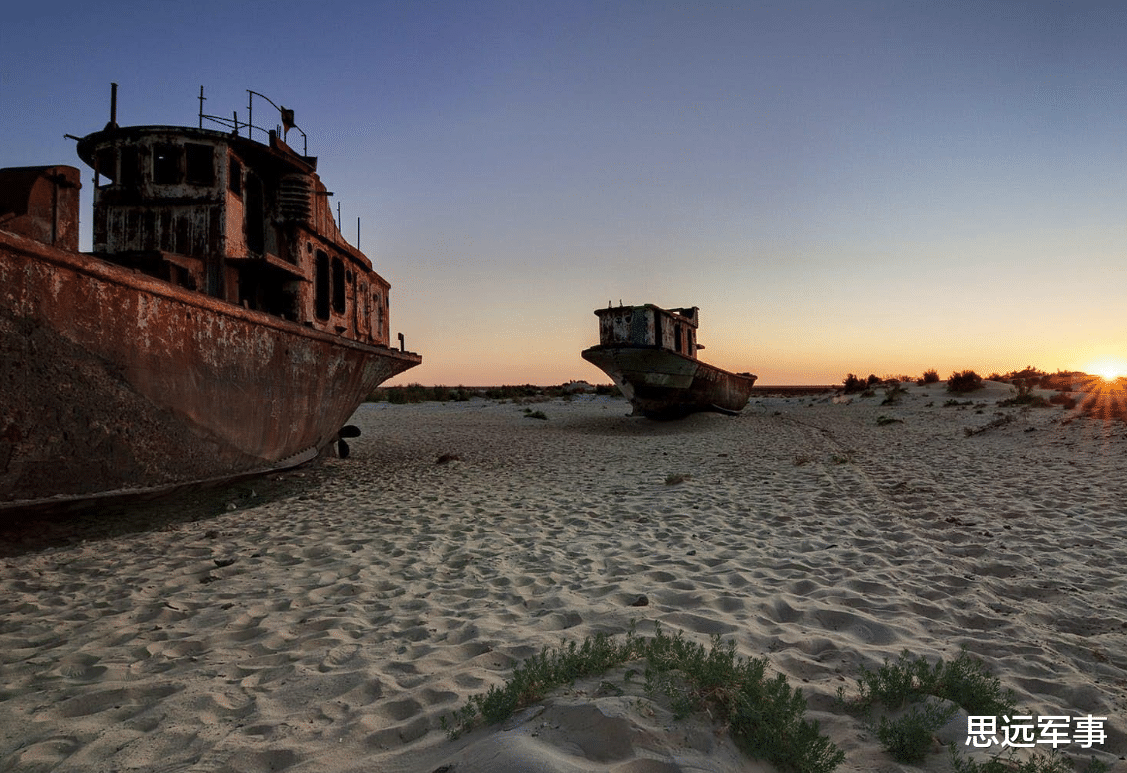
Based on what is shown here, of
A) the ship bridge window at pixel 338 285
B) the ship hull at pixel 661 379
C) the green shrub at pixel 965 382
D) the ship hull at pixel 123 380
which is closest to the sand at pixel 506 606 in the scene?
the ship hull at pixel 123 380

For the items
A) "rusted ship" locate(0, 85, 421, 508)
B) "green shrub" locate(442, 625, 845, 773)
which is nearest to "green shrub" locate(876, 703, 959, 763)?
"green shrub" locate(442, 625, 845, 773)

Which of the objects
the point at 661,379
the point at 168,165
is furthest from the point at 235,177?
the point at 661,379

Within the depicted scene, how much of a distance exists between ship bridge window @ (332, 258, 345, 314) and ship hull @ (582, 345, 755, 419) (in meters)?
8.52

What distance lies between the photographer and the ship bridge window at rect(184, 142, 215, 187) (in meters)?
7.04

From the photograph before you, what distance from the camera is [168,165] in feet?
23.2

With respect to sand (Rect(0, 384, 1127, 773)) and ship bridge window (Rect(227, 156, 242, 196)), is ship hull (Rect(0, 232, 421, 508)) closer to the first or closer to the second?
sand (Rect(0, 384, 1127, 773))

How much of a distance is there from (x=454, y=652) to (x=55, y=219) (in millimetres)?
5080

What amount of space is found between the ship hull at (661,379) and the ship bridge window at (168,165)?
1154 centimetres

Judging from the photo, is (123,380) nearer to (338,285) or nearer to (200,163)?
(200,163)

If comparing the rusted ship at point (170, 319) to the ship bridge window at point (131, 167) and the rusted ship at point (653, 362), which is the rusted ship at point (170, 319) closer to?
the ship bridge window at point (131, 167)

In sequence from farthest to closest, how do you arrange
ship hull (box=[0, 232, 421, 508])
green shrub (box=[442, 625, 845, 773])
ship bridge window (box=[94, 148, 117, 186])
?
ship bridge window (box=[94, 148, 117, 186]) → ship hull (box=[0, 232, 421, 508]) → green shrub (box=[442, 625, 845, 773])

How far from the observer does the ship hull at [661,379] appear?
1675 centimetres

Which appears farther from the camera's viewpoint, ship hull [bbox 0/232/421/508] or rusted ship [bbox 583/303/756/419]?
rusted ship [bbox 583/303/756/419]

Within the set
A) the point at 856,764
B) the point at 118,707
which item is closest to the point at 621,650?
the point at 856,764
